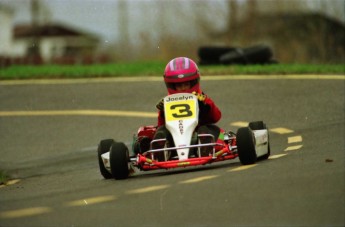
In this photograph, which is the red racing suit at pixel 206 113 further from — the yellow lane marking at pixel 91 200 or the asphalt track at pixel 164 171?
the yellow lane marking at pixel 91 200

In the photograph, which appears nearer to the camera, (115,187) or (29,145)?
(115,187)

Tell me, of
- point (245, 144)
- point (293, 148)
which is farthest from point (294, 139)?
point (245, 144)

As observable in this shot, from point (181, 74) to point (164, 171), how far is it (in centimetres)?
110

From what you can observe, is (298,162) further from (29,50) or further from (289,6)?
(29,50)

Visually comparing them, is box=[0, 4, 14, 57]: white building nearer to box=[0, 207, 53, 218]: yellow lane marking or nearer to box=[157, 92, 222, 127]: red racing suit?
Answer: box=[157, 92, 222, 127]: red racing suit

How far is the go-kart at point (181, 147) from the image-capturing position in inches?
391

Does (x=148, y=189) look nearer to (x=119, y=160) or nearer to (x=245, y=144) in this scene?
(x=119, y=160)

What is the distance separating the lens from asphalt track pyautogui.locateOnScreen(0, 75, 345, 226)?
7094 mm

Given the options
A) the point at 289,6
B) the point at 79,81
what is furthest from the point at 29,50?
the point at 79,81

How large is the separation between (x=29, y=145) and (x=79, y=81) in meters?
5.82

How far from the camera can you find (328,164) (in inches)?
364

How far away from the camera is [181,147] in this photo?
996 cm

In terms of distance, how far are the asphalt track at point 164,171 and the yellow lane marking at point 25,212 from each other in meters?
0.01

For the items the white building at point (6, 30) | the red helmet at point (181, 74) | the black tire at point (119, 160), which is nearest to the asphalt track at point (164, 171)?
the black tire at point (119, 160)
